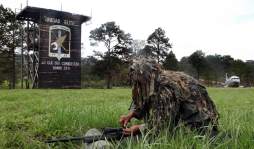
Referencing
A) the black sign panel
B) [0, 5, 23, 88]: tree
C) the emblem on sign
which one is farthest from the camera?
[0, 5, 23, 88]: tree

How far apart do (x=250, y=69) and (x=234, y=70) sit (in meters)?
2.73

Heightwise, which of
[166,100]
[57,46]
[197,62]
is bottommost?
[166,100]

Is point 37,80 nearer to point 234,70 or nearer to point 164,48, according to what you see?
point 164,48

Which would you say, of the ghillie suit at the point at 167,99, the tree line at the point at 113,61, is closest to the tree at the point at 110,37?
the tree line at the point at 113,61

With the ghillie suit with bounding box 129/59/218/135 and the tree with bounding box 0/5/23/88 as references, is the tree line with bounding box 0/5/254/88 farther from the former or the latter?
the ghillie suit with bounding box 129/59/218/135

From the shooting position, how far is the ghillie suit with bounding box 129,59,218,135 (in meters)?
4.06

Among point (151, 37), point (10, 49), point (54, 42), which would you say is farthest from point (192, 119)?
point (151, 37)

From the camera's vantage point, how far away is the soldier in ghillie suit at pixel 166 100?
406cm

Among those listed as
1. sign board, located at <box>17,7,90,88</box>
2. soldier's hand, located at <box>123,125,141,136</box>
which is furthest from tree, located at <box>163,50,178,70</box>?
soldier's hand, located at <box>123,125,141,136</box>

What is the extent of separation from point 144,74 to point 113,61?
5272 centimetres

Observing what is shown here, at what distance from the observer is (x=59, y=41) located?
38125 mm

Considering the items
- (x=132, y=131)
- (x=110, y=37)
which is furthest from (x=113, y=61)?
(x=132, y=131)

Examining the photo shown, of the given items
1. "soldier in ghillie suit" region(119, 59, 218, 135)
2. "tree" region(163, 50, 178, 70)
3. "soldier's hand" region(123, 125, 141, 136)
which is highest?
"tree" region(163, 50, 178, 70)

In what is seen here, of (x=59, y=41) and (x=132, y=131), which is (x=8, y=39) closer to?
(x=59, y=41)
